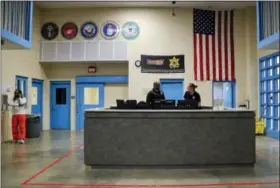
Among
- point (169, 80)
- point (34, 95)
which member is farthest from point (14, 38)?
point (169, 80)

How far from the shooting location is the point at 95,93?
12.8 m

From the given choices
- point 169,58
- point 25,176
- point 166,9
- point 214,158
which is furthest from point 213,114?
point 166,9

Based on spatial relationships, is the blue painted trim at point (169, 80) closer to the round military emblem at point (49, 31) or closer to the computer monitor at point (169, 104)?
the round military emblem at point (49, 31)

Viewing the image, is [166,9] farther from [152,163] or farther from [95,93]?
[152,163]

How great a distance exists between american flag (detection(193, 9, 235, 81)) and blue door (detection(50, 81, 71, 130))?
5064 mm

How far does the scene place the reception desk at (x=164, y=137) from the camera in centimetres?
539

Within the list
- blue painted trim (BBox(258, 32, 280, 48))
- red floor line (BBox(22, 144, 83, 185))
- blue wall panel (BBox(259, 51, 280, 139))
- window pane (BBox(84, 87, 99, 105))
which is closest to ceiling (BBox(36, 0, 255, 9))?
blue wall panel (BBox(259, 51, 280, 139))

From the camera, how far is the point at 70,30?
39.5 feet

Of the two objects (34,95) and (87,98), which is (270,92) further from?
(34,95)

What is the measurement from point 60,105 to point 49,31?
288 cm

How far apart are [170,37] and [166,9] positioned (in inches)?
41.1

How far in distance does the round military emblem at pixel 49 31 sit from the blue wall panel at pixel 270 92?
7.37 metres

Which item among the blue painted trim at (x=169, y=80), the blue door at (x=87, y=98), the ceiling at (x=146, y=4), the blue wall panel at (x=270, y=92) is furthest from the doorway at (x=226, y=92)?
the blue door at (x=87, y=98)

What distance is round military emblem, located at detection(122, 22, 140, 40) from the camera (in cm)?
1184
